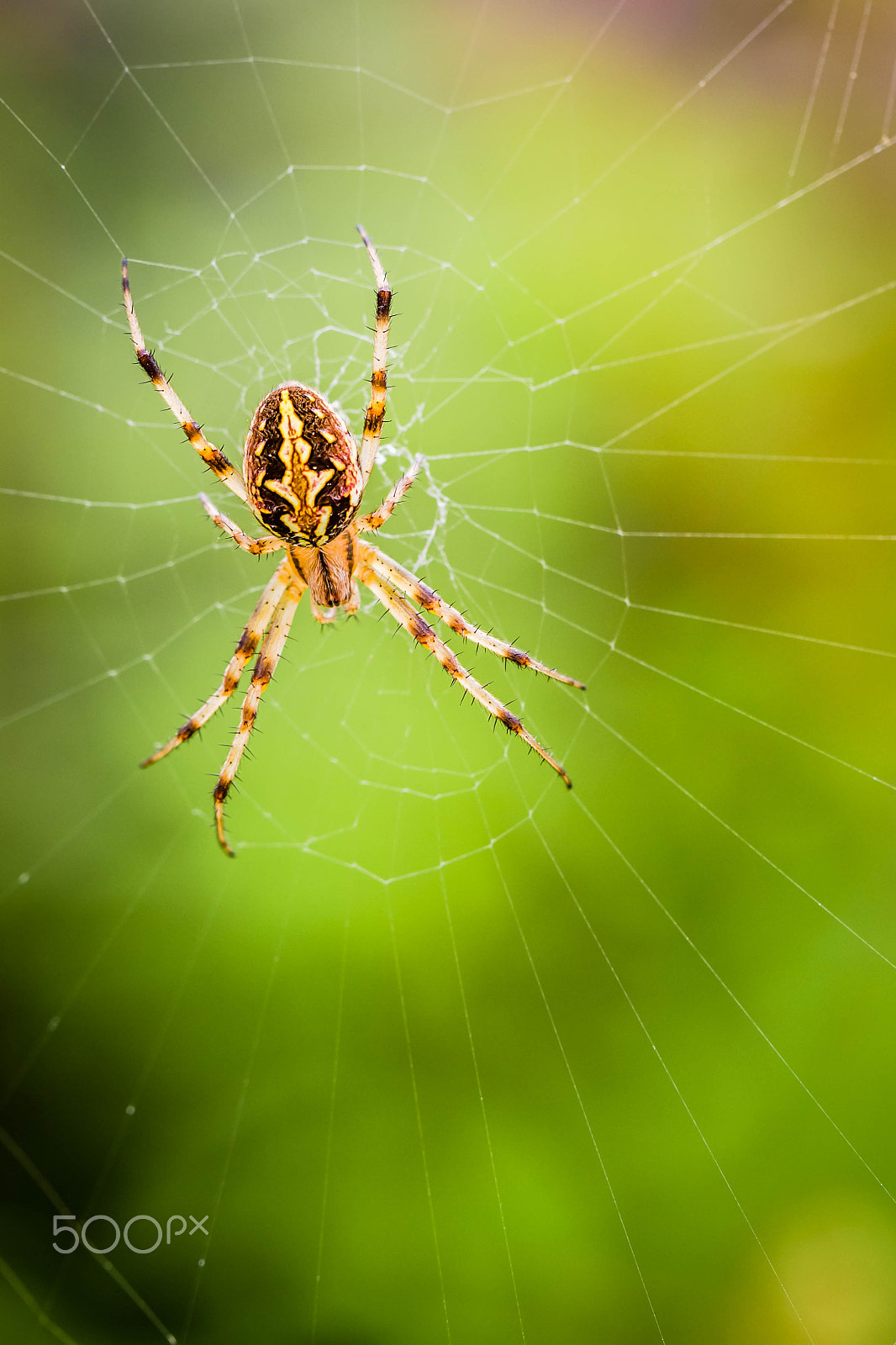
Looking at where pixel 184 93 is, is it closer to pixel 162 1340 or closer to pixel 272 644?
pixel 272 644

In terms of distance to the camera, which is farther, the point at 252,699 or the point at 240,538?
the point at 252,699

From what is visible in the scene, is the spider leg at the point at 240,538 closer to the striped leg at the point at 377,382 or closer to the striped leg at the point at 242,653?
the striped leg at the point at 242,653

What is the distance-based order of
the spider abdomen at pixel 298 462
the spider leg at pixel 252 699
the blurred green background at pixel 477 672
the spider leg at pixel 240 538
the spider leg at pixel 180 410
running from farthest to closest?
1. the spider leg at pixel 252 699
2. the blurred green background at pixel 477 672
3. the spider leg at pixel 240 538
4. the spider abdomen at pixel 298 462
5. the spider leg at pixel 180 410

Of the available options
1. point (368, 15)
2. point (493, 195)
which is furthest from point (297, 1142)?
point (368, 15)

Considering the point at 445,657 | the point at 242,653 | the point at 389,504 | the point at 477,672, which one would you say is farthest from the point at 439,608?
the point at 242,653

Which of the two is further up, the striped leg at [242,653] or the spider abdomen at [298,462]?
the spider abdomen at [298,462]

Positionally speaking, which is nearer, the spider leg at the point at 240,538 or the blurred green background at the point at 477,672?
the spider leg at the point at 240,538

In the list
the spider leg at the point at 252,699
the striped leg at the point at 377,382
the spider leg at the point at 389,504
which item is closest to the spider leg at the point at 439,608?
the spider leg at the point at 389,504

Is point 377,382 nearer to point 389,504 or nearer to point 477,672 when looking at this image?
point 389,504
